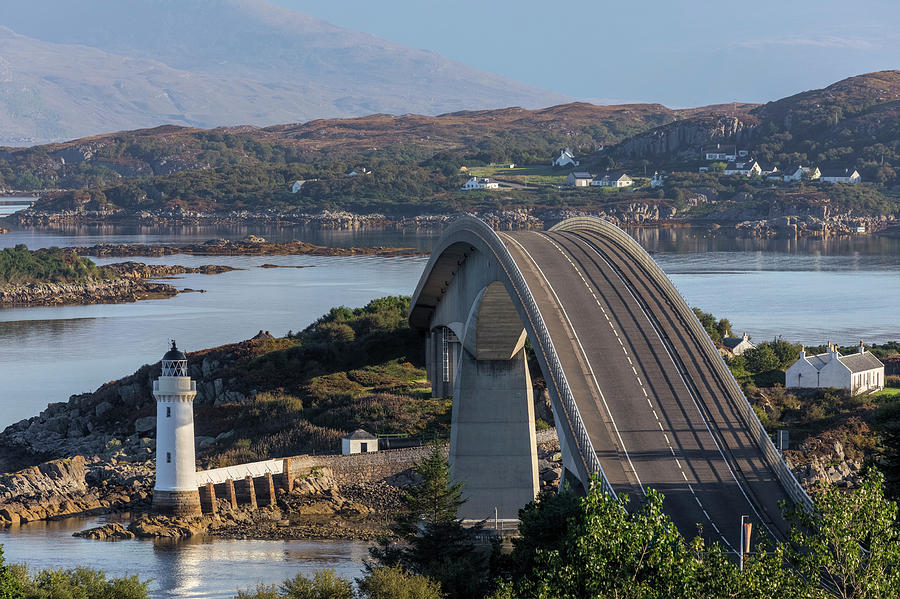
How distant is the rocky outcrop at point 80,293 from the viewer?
4677 inches

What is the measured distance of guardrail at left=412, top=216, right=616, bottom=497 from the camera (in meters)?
30.6

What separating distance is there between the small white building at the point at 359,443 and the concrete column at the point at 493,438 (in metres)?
8.13

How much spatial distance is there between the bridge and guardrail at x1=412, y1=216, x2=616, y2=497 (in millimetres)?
45

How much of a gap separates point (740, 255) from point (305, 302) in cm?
6316

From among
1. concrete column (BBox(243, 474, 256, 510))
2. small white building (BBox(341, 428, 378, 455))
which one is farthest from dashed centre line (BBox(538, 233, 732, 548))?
concrete column (BBox(243, 474, 256, 510))

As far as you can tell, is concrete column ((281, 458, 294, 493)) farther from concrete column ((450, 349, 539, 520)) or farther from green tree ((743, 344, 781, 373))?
green tree ((743, 344, 781, 373))

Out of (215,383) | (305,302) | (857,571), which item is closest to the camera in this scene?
(857,571)

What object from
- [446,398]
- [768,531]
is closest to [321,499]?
[446,398]

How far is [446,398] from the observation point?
60281 millimetres

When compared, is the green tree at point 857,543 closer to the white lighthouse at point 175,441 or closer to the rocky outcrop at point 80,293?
the white lighthouse at point 175,441

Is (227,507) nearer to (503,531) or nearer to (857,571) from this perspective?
(503,531)

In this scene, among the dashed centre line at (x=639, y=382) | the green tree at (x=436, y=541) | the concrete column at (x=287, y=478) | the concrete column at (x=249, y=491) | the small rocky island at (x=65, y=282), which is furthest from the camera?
the small rocky island at (x=65, y=282)

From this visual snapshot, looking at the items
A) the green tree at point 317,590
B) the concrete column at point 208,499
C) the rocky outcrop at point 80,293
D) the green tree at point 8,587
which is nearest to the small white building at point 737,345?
the concrete column at point 208,499

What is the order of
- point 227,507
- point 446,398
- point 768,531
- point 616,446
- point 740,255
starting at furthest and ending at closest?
point 740,255 < point 446,398 < point 227,507 < point 616,446 < point 768,531
